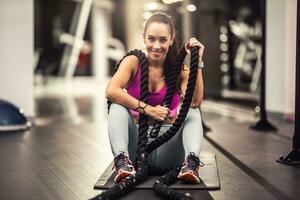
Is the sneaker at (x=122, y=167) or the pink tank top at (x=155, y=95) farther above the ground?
the pink tank top at (x=155, y=95)

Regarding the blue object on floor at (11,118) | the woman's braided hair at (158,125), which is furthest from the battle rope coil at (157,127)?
the blue object on floor at (11,118)

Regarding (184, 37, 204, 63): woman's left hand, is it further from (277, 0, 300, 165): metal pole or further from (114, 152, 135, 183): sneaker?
(277, 0, 300, 165): metal pole

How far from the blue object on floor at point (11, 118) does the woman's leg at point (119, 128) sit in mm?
2257

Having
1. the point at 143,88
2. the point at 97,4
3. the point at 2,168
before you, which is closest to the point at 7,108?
the point at 2,168

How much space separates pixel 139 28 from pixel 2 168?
8.71 m

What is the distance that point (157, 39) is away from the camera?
107 inches

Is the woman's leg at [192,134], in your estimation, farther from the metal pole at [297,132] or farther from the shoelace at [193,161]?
the metal pole at [297,132]

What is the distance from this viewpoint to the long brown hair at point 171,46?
9.04ft

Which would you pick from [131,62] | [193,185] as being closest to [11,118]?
[131,62]

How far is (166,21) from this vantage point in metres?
2.76

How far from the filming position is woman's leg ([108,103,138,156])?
2578 millimetres

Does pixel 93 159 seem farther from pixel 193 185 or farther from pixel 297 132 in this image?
pixel 297 132

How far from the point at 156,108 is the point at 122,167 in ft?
1.19

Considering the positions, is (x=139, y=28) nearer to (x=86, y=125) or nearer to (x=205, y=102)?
(x=205, y=102)
